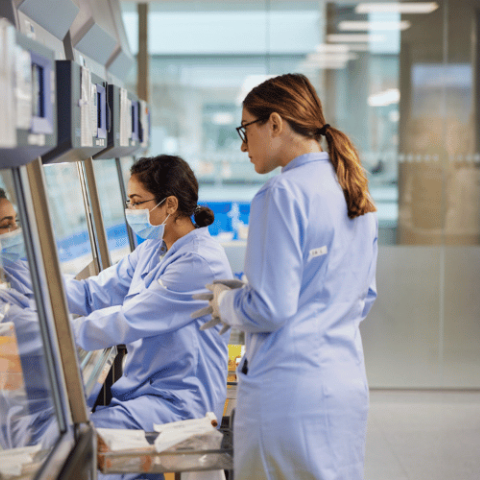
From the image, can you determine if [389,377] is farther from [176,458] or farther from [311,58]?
[176,458]

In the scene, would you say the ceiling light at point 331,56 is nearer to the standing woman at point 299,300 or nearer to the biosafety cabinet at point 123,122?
the biosafety cabinet at point 123,122

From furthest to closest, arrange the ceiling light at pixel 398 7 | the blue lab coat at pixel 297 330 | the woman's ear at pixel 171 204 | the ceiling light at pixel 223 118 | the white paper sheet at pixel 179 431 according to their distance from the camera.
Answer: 1. the ceiling light at pixel 223 118
2. the ceiling light at pixel 398 7
3. the woman's ear at pixel 171 204
4. the white paper sheet at pixel 179 431
5. the blue lab coat at pixel 297 330

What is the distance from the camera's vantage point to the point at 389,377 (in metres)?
4.48

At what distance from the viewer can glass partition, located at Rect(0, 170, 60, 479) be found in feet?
5.16

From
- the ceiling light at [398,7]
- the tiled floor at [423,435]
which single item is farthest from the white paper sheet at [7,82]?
the ceiling light at [398,7]

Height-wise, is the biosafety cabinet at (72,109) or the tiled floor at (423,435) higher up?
the biosafety cabinet at (72,109)

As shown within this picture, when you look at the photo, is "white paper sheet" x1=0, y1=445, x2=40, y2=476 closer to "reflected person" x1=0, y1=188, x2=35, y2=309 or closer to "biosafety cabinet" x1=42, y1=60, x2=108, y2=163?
"reflected person" x1=0, y1=188, x2=35, y2=309

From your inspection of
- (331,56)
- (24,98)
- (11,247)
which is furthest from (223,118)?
(24,98)

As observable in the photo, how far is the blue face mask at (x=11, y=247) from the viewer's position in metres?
1.62

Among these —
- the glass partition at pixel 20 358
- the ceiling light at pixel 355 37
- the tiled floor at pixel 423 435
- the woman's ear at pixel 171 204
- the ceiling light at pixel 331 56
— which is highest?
the ceiling light at pixel 355 37

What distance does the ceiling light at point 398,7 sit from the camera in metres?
4.35

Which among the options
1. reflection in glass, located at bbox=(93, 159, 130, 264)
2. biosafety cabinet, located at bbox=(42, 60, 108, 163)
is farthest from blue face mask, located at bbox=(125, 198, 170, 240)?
reflection in glass, located at bbox=(93, 159, 130, 264)

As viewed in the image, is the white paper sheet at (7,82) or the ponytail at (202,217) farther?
the ponytail at (202,217)

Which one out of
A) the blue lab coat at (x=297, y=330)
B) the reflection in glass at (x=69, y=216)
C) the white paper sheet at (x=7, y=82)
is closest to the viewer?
the white paper sheet at (x=7, y=82)
